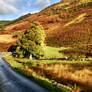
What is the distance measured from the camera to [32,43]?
117 feet

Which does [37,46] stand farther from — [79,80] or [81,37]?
[81,37]

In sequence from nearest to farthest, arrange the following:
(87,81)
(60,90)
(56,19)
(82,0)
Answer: (60,90)
(87,81)
(56,19)
(82,0)

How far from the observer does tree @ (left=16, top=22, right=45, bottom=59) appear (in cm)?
3544

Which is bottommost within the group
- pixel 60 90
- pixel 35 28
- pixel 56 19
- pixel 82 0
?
pixel 60 90

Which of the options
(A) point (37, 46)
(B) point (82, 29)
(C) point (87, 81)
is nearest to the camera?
(C) point (87, 81)

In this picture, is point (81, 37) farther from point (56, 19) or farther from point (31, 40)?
point (56, 19)

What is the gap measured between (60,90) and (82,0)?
159301mm

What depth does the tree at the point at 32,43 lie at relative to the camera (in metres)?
35.4

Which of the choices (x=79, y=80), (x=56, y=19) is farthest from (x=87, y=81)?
(x=56, y=19)

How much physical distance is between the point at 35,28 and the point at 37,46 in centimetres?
608

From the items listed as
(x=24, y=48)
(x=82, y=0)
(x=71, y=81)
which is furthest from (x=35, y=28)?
(x=82, y=0)

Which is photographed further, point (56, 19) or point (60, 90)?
point (56, 19)

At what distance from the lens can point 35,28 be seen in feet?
127

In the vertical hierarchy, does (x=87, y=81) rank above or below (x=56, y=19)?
below
